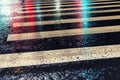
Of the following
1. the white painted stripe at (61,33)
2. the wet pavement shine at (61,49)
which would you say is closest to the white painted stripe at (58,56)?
the wet pavement shine at (61,49)

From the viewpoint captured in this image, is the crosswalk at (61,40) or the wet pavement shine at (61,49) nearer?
the wet pavement shine at (61,49)

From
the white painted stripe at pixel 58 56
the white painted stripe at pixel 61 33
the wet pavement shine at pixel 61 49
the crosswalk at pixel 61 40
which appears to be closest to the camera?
the wet pavement shine at pixel 61 49

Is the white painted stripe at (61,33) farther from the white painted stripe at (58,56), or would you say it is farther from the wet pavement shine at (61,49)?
the white painted stripe at (58,56)

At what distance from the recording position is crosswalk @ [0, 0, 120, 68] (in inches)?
160

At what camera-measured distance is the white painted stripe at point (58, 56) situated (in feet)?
12.8

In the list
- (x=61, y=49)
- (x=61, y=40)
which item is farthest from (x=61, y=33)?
(x=61, y=49)

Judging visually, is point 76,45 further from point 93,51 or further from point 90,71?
point 90,71

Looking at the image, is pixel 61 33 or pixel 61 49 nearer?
pixel 61 49

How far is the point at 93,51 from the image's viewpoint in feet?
14.1

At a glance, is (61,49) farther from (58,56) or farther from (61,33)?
(61,33)

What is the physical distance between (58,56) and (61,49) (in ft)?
1.35

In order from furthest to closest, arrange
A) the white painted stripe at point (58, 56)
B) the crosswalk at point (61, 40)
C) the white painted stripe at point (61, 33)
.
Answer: the white painted stripe at point (61, 33)
the crosswalk at point (61, 40)
the white painted stripe at point (58, 56)

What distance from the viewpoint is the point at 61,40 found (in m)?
5.12

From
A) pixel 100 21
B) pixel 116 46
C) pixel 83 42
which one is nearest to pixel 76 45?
pixel 83 42
